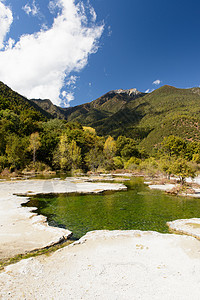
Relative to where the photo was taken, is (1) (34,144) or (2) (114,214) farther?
(1) (34,144)

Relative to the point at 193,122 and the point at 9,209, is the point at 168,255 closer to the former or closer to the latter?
the point at 9,209

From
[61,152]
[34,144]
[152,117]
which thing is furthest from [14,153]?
[152,117]

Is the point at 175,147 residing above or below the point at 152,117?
below

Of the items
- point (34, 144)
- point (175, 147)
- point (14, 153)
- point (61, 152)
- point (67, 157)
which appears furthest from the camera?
point (175, 147)

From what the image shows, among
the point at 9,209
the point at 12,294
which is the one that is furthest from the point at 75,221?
the point at 12,294

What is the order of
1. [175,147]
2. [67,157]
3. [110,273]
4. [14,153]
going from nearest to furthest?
[110,273] → [14,153] → [67,157] → [175,147]

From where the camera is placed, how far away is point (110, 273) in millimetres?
5160

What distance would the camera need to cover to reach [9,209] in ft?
41.7

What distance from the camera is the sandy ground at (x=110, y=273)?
4230mm

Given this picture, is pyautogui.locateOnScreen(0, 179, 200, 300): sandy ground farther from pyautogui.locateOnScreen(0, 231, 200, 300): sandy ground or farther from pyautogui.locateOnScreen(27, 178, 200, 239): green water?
pyautogui.locateOnScreen(27, 178, 200, 239): green water

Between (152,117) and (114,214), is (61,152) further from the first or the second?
(152,117)

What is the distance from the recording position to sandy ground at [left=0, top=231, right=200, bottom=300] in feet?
13.9

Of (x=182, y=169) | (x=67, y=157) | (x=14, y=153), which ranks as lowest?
(x=182, y=169)

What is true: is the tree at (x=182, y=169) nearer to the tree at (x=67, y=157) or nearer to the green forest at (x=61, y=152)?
the green forest at (x=61, y=152)
